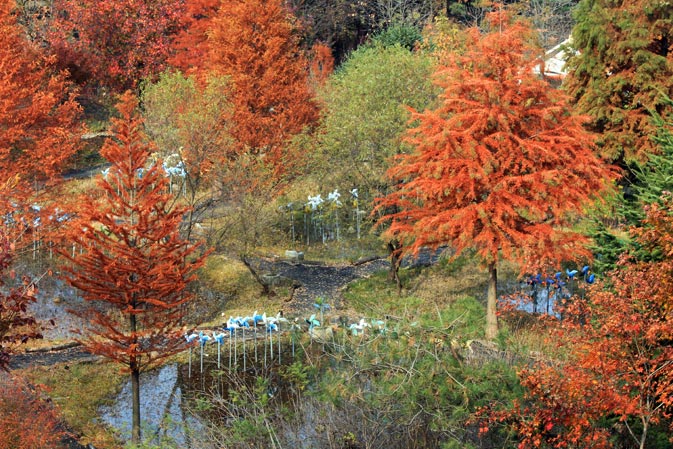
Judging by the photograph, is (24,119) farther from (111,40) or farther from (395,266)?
(111,40)

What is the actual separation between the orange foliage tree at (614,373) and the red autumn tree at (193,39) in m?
24.9

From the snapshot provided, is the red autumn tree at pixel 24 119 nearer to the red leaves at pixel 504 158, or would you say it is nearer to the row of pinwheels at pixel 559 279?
the red leaves at pixel 504 158

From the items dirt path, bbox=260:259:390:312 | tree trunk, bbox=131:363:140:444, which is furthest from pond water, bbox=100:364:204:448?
dirt path, bbox=260:259:390:312

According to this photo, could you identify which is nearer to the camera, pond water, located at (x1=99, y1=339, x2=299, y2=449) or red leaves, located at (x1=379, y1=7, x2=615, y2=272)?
pond water, located at (x1=99, y1=339, x2=299, y2=449)

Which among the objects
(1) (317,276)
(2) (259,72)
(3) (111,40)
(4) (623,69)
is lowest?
(1) (317,276)

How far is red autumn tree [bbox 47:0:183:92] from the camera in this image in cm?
3538

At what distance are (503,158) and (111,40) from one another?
25090mm

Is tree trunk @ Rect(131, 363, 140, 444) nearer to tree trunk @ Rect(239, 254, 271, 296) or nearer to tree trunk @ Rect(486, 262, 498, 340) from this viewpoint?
tree trunk @ Rect(486, 262, 498, 340)

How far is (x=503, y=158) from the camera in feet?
52.0

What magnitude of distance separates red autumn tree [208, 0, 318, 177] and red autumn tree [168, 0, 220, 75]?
524 centimetres

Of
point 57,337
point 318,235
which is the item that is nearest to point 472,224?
point 57,337

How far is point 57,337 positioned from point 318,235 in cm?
1027

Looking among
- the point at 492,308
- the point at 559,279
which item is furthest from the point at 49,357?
the point at 559,279

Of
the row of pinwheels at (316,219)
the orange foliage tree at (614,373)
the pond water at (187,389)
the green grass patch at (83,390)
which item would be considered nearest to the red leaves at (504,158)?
the pond water at (187,389)
